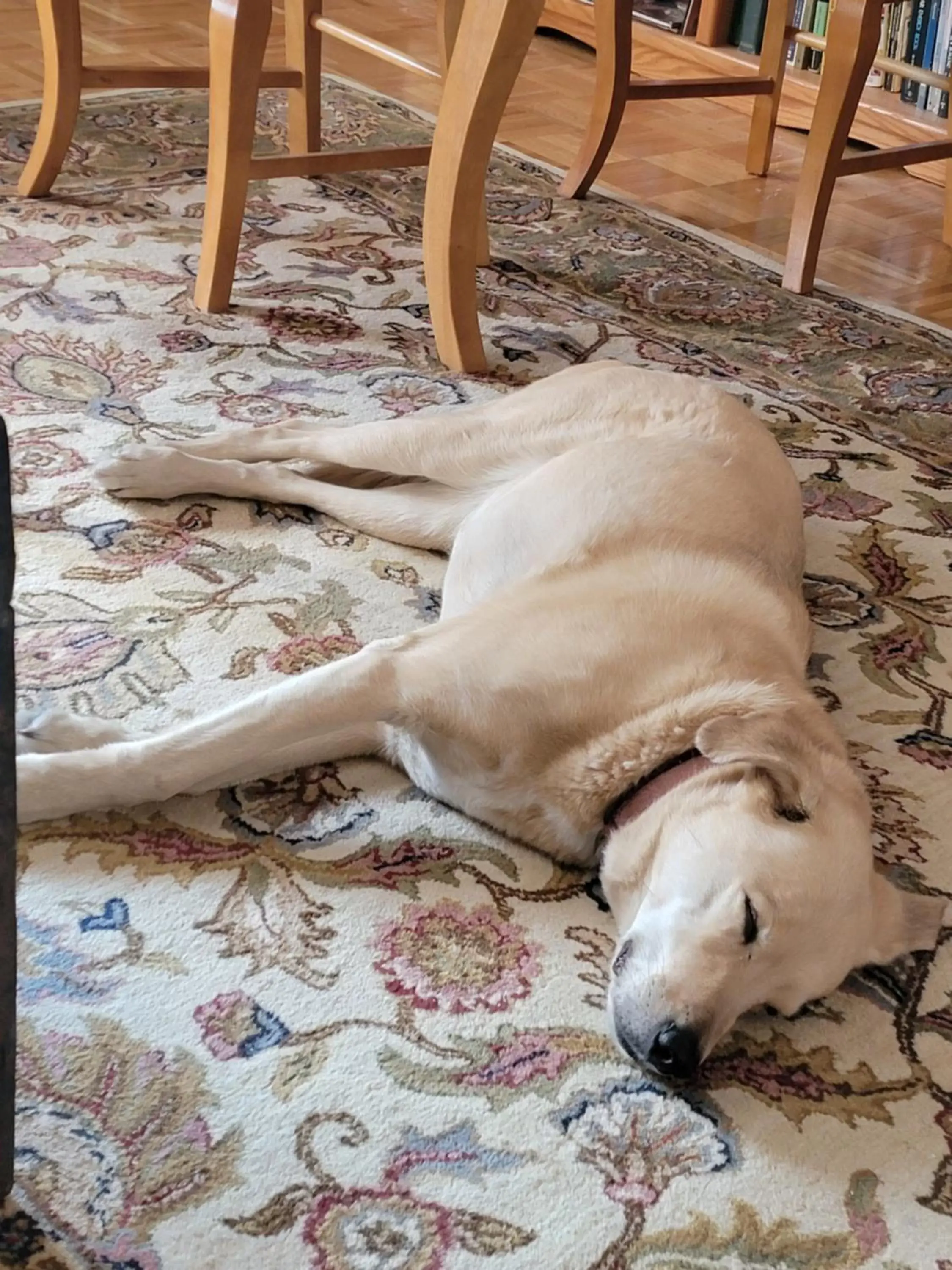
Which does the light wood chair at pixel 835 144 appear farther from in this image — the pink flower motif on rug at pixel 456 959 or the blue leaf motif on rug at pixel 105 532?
the pink flower motif on rug at pixel 456 959

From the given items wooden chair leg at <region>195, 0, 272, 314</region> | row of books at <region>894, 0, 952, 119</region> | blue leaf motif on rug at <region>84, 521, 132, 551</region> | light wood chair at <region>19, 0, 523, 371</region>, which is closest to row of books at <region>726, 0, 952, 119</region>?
row of books at <region>894, 0, 952, 119</region>

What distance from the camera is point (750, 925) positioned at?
3.94 ft

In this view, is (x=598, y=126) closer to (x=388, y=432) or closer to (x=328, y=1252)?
(x=388, y=432)

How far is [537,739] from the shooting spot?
1.40 metres

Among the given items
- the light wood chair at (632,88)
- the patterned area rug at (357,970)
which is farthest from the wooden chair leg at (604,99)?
the patterned area rug at (357,970)

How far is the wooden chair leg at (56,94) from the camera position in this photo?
2.85 m

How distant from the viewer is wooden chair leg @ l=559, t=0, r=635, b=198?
335 cm

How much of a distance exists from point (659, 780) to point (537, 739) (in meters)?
0.13

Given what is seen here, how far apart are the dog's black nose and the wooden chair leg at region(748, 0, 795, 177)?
3071 mm

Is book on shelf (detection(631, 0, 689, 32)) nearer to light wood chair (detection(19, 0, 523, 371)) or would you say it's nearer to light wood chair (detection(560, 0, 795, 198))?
light wood chair (detection(560, 0, 795, 198))

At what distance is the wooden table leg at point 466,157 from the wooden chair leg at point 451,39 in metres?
0.30

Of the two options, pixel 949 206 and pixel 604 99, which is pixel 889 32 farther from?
pixel 604 99

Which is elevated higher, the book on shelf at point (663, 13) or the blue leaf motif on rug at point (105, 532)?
the book on shelf at point (663, 13)

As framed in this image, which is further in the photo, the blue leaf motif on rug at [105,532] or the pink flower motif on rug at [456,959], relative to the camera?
the blue leaf motif on rug at [105,532]
